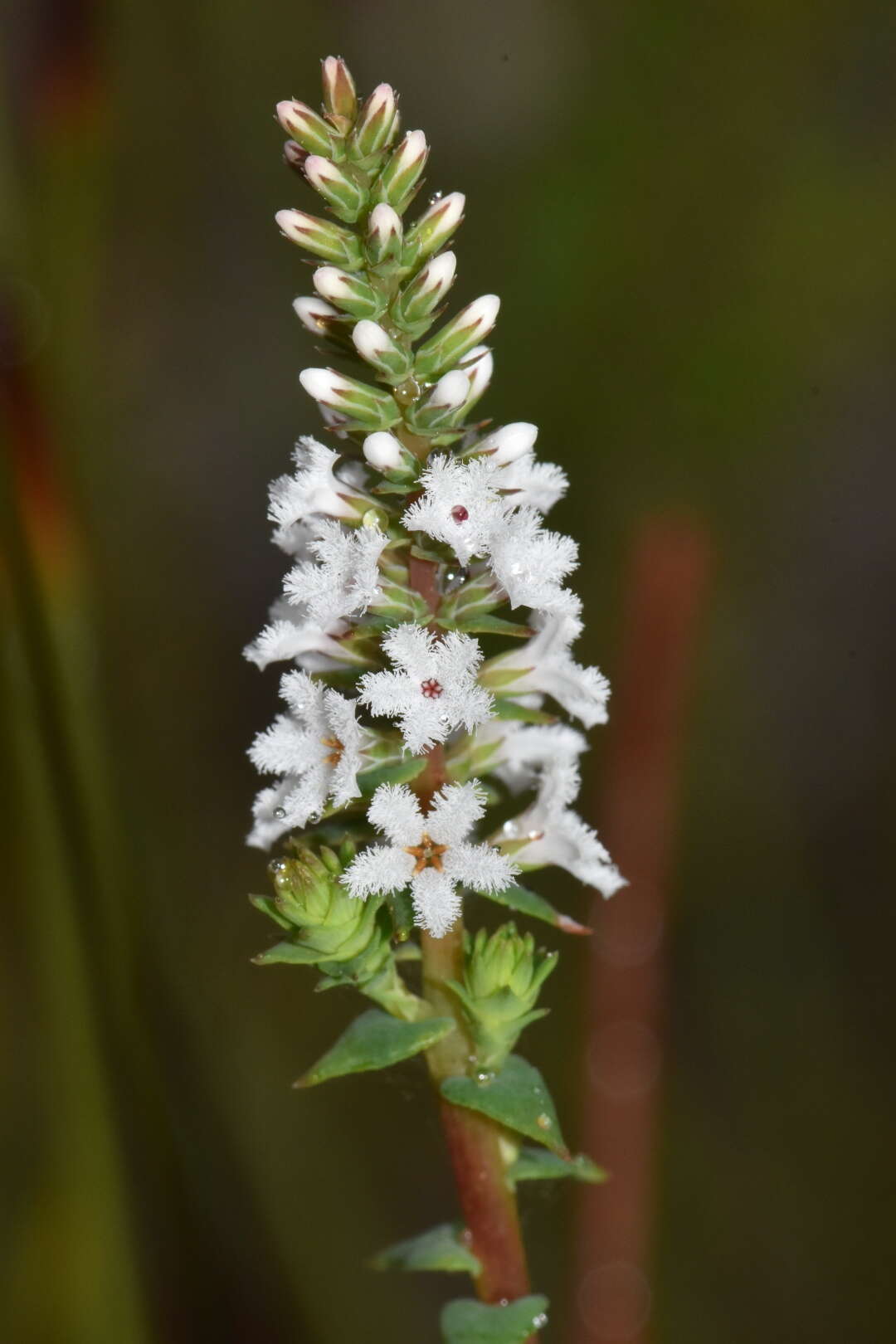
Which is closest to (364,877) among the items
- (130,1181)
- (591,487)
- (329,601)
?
(329,601)

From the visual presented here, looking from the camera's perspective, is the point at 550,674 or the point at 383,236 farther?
the point at 550,674

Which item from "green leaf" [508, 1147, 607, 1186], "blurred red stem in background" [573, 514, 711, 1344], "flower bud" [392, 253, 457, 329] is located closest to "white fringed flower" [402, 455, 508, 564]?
"flower bud" [392, 253, 457, 329]

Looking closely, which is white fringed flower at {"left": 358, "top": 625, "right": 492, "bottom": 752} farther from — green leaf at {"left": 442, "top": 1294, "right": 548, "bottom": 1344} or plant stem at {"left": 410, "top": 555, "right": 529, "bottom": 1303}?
green leaf at {"left": 442, "top": 1294, "right": 548, "bottom": 1344}

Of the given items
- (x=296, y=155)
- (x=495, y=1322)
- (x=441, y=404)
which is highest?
(x=296, y=155)

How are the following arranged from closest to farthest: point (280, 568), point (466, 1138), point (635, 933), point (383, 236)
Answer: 1. point (383, 236)
2. point (466, 1138)
3. point (635, 933)
4. point (280, 568)

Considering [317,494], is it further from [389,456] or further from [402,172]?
[402,172]

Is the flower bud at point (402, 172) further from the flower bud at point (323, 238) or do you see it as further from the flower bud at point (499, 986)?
the flower bud at point (499, 986)

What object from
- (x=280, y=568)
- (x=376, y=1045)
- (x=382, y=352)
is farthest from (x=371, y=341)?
(x=280, y=568)

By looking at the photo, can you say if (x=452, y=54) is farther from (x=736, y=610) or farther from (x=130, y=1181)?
(x=130, y=1181)
